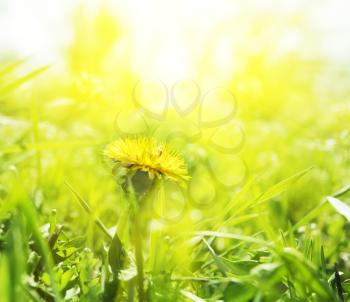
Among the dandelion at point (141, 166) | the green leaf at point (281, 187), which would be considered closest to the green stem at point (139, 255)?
the dandelion at point (141, 166)

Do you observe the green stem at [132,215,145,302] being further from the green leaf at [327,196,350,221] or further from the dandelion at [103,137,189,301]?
the green leaf at [327,196,350,221]

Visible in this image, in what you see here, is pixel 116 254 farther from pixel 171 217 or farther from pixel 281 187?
pixel 171 217

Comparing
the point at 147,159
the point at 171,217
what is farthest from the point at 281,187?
the point at 171,217

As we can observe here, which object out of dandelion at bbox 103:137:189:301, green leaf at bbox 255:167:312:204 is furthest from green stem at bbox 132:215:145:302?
green leaf at bbox 255:167:312:204

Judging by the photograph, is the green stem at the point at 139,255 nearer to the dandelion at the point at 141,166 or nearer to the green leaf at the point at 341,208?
the dandelion at the point at 141,166

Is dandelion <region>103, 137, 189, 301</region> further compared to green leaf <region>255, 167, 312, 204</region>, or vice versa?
green leaf <region>255, 167, 312, 204</region>

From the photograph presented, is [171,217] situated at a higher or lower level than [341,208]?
lower

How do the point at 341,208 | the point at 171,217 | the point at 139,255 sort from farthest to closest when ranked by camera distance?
the point at 171,217, the point at 341,208, the point at 139,255
